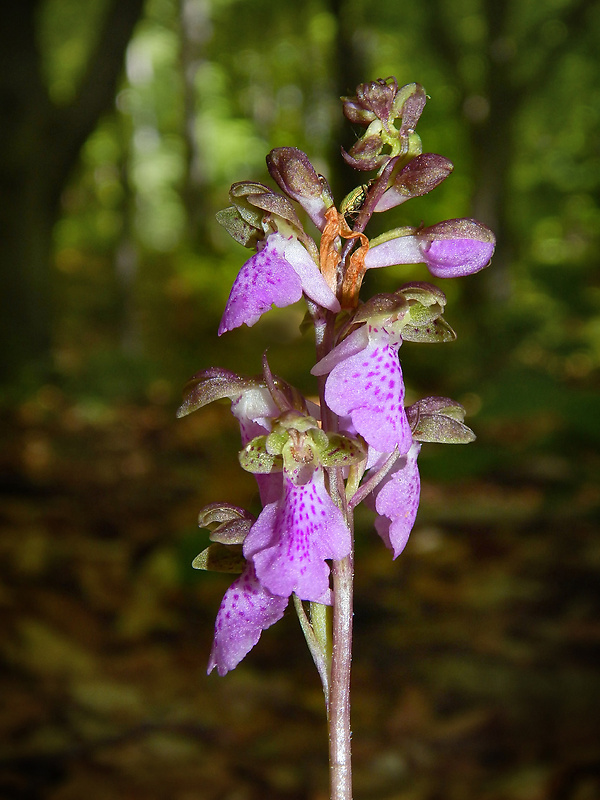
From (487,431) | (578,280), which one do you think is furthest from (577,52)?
(487,431)

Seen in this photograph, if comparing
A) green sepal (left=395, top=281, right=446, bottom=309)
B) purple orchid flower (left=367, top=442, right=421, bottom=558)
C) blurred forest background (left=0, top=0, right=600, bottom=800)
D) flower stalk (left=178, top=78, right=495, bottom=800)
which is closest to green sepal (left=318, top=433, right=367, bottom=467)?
flower stalk (left=178, top=78, right=495, bottom=800)

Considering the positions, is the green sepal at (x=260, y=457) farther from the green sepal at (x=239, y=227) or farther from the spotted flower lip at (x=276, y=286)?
the green sepal at (x=239, y=227)

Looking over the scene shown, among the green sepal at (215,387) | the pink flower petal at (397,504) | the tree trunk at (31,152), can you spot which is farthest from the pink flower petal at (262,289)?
the tree trunk at (31,152)

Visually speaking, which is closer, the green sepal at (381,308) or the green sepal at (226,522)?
the green sepal at (381,308)

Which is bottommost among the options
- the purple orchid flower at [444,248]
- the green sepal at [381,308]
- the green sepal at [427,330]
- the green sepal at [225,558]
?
the green sepal at [225,558]

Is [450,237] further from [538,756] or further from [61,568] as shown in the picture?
[61,568]

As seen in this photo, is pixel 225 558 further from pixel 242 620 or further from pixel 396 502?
pixel 396 502

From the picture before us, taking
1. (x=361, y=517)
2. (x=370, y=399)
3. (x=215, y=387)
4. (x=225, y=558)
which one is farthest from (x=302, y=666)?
(x=370, y=399)
